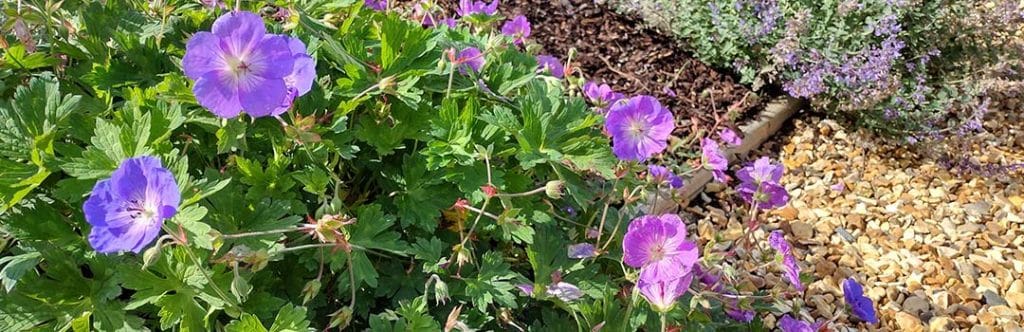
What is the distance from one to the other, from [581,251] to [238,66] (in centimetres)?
54

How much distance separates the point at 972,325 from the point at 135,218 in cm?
224

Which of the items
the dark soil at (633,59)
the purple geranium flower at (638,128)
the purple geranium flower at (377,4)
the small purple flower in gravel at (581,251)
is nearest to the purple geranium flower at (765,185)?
the purple geranium flower at (638,128)

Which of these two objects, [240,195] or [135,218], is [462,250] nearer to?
[240,195]

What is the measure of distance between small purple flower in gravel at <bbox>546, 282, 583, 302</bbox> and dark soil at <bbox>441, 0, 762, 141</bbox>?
1903 millimetres

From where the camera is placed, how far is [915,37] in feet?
9.64

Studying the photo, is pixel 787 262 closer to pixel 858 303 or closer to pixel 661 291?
pixel 858 303

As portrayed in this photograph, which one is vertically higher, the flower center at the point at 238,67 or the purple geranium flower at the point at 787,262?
the flower center at the point at 238,67

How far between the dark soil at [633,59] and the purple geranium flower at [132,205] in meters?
2.24

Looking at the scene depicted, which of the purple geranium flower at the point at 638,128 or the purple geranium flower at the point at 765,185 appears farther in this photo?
the purple geranium flower at the point at 765,185

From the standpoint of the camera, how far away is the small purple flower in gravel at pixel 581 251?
1.18 metres

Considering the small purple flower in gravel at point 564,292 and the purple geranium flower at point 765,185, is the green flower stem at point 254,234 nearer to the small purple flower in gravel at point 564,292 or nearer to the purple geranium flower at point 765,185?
the small purple flower in gravel at point 564,292

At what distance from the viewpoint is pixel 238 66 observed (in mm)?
875

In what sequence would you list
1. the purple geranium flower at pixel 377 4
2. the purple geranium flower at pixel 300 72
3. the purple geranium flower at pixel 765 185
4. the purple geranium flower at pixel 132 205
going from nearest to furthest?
1. the purple geranium flower at pixel 132 205
2. the purple geranium flower at pixel 300 72
3. the purple geranium flower at pixel 765 185
4. the purple geranium flower at pixel 377 4

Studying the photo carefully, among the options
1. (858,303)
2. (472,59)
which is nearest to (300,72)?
(472,59)
